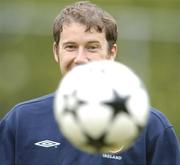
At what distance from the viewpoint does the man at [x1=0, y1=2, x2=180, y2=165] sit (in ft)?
→ 19.7

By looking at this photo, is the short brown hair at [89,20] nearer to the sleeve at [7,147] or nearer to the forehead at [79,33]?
the forehead at [79,33]

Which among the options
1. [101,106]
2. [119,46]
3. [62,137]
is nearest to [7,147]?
[62,137]

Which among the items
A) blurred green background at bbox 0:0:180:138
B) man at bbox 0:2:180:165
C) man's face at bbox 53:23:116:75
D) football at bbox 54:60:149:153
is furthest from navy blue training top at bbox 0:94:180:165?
blurred green background at bbox 0:0:180:138

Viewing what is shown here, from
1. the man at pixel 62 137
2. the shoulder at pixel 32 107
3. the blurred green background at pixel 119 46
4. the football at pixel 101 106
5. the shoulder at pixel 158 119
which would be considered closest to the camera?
the football at pixel 101 106

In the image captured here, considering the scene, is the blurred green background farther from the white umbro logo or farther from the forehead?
the forehead

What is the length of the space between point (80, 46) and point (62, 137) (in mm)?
709

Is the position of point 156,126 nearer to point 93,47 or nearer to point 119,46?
point 93,47

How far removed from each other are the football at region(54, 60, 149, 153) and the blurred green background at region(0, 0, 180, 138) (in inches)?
391

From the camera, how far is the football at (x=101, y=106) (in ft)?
15.8

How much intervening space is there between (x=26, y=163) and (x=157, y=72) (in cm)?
1082

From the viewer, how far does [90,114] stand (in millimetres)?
4805

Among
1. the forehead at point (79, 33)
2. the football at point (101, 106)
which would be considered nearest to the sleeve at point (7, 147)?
the forehead at point (79, 33)

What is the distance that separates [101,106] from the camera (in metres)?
4.79

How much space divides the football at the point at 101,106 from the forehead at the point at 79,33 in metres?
0.93
